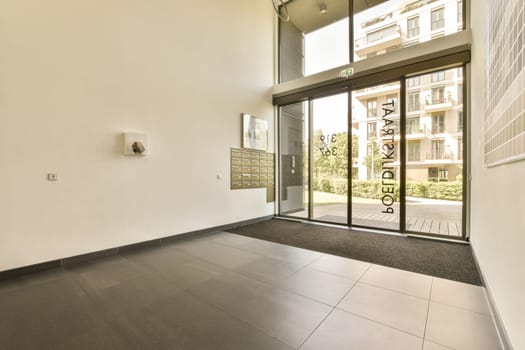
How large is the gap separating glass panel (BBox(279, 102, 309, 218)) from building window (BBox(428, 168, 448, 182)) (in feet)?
8.14

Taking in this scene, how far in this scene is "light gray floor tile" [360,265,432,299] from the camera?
7.60ft

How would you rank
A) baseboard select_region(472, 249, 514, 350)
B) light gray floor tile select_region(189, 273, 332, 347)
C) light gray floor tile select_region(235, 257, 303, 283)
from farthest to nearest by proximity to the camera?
light gray floor tile select_region(235, 257, 303, 283)
light gray floor tile select_region(189, 273, 332, 347)
baseboard select_region(472, 249, 514, 350)

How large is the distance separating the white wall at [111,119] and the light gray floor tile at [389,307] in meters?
3.05

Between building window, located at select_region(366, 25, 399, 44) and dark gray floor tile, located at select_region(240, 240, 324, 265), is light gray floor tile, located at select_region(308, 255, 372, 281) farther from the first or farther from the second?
building window, located at select_region(366, 25, 399, 44)

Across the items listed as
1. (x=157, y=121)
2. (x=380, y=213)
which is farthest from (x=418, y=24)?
(x=157, y=121)

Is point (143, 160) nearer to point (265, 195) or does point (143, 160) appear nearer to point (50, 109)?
point (50, 109)

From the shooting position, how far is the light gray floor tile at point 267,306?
1746 millimetres

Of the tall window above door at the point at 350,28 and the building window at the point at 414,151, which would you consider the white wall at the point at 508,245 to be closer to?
the building window at the point at 414,151

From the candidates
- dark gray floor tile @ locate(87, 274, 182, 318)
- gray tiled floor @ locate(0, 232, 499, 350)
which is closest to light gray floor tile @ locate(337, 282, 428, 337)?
gray tiled floor @ locate(0, 232, 499, 350)

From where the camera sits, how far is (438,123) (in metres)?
4.01

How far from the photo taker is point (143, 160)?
146 inches

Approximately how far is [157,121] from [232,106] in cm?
172

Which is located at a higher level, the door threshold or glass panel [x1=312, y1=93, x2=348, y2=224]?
glass panel [x1=312, y1=93, x2=348, y2=224]

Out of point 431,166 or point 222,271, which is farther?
point 431,166
